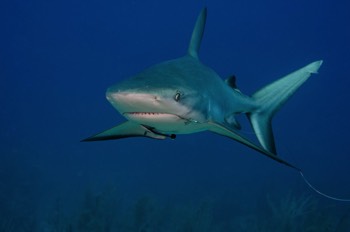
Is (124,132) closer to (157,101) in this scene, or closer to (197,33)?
(157,101)

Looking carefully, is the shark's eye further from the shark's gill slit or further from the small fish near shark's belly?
the small fish near shark's belly

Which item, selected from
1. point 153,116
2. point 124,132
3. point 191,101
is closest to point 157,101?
point 153,116

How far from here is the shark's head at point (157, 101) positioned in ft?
8.07

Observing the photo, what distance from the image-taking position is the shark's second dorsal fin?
4.47 m

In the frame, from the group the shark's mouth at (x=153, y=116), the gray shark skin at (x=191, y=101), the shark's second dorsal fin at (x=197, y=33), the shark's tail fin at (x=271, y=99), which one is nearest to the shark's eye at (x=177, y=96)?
the gray shark skin at (x=191, y=101)

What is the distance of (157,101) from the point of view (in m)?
2.51

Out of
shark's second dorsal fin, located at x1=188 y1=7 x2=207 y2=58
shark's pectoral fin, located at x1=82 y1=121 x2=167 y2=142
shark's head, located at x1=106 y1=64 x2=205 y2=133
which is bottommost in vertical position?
shark's pectoral fin, located at x1=82 y1=121 x2=167 y2=142

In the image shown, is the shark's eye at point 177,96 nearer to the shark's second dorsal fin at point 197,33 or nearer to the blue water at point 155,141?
the blue water at point 155,141

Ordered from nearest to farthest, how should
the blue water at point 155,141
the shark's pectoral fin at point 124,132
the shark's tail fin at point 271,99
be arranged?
the shark's pectoral fin at point 124,132 < the shark's tail fin at point 271,99 < the blue water at point 155,141

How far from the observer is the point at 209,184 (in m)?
23.9

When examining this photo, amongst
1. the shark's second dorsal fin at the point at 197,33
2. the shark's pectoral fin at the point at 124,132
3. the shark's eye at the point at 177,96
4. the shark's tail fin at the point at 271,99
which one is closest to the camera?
the shark's eye at the point at 177,96

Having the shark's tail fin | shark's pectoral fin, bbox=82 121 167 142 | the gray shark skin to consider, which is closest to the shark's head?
the gray shark skin

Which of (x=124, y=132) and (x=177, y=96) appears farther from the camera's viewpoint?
(x=124, y=132)

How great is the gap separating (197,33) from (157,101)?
242 centimetres
